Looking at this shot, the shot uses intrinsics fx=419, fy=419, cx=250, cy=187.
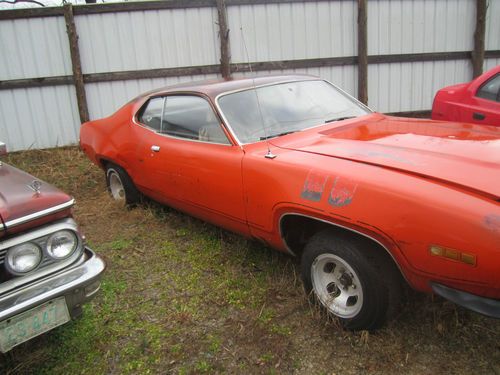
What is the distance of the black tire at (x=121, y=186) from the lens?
14.6 ft

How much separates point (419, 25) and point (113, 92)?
5.86m

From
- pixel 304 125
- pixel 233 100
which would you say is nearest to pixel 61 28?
pixel 233 100

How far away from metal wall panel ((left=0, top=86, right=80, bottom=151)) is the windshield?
5.15 meters

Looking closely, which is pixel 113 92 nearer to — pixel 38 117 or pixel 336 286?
pixel 38 117

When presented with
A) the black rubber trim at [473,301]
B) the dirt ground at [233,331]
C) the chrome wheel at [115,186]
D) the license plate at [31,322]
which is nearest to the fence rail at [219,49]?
the chrome wheel at [115,186]

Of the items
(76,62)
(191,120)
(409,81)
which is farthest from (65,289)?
(409,81)

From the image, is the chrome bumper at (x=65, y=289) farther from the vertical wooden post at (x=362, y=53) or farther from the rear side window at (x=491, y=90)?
the vertical wooden post at (x=362, y=53)

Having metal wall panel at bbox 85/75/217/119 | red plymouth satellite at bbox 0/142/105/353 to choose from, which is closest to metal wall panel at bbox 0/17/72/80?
metal wall panel at bbox 85/75/217/119

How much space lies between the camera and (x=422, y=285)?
204 centimetres

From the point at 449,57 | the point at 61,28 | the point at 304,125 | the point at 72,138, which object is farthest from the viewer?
the point at 449,57

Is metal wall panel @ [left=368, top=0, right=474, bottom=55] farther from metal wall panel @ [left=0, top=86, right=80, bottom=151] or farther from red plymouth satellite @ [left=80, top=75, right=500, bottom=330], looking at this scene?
metal wall panel @ [left=0, top=86, right=80, bottom=151]

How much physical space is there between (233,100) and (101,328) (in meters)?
1.91

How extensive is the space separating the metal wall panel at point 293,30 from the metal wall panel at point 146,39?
0.49 m

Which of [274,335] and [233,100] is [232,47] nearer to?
[233,100]
